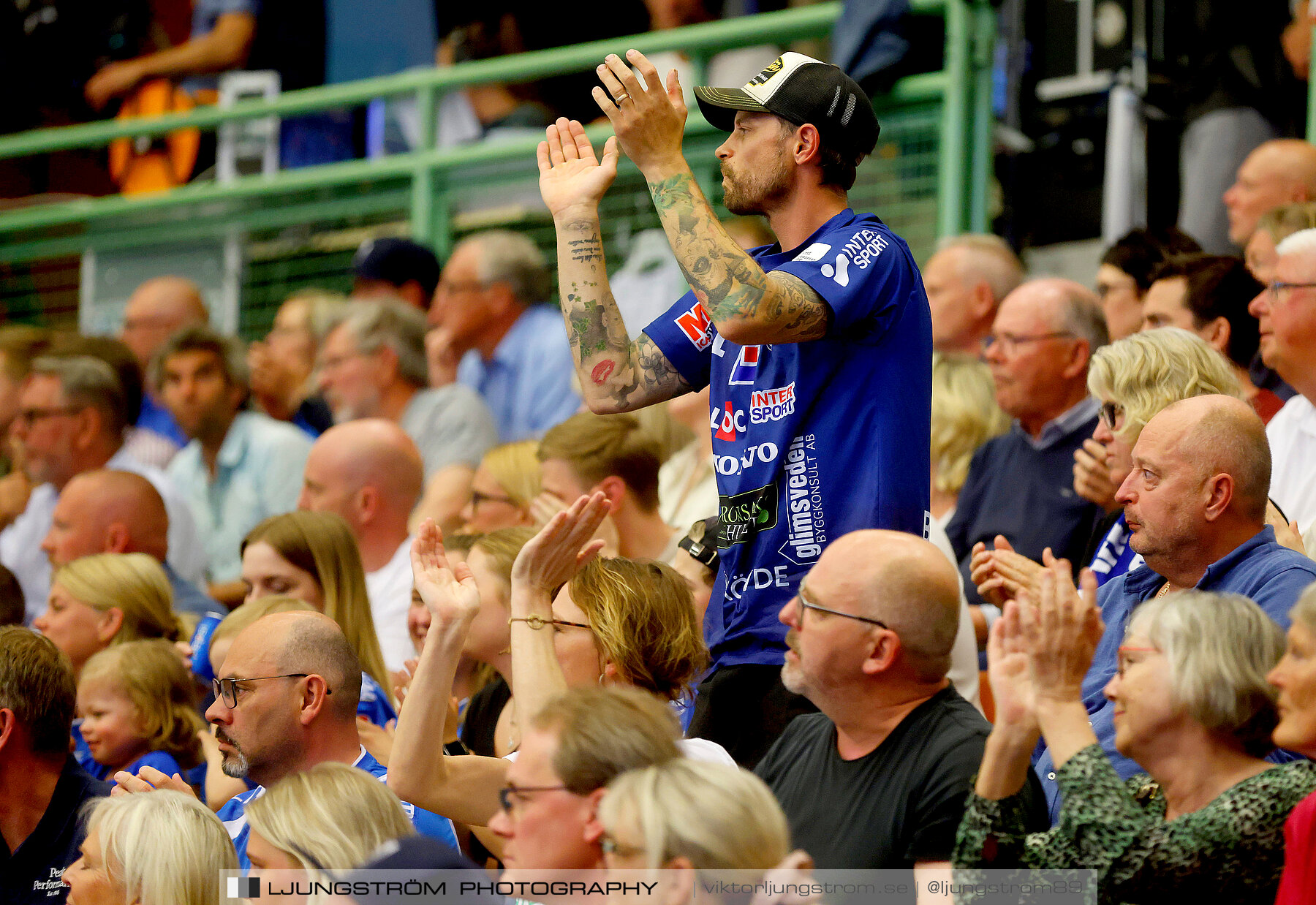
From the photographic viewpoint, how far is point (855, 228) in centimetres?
357

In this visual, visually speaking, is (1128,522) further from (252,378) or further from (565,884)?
(252,378)

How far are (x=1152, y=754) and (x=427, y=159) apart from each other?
6358mm

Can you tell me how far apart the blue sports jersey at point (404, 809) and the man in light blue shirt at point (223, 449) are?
3164mm

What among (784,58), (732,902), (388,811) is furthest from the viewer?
(784,58)

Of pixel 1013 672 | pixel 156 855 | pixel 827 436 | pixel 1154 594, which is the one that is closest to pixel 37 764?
pixel 156 855

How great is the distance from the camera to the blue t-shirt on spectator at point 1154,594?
11.1 ft

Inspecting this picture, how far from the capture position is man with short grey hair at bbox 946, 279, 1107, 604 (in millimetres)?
5395

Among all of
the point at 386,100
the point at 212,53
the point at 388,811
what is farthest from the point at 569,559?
the point at 212,53

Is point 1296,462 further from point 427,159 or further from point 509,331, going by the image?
point 427,159

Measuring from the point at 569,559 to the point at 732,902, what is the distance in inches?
45.0

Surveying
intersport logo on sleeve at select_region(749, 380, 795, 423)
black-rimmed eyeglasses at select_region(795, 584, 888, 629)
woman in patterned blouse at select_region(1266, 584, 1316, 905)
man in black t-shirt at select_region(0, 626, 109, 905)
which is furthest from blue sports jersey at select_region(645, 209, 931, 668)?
man in black t-shirt at select_region(0, 626, 109, 905)

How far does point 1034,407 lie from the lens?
5516 millimetres

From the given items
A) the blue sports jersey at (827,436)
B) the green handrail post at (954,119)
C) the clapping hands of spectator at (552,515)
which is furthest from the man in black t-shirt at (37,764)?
the green handrail post at (954,119)

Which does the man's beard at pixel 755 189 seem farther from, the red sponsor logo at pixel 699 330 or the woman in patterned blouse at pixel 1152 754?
the woman in patterned blouse at pixel 1152 754
